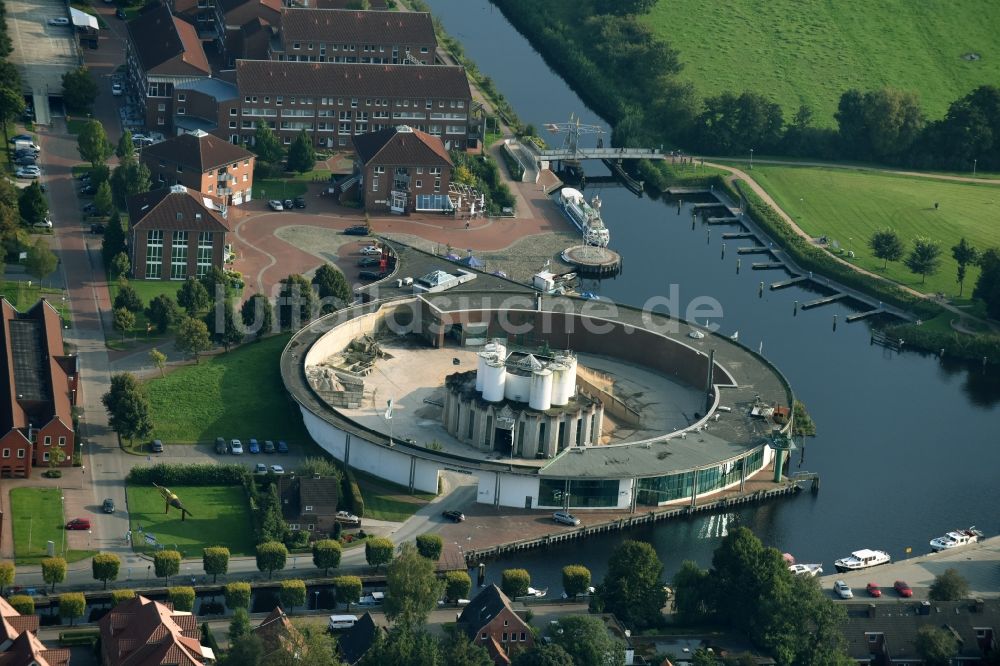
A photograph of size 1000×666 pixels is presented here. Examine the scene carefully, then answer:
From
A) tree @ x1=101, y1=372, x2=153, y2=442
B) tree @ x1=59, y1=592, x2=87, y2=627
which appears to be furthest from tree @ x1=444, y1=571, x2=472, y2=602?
tree @ x1=101, y1=372, x2=153, y2=442

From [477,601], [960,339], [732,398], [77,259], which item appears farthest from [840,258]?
[477,601]

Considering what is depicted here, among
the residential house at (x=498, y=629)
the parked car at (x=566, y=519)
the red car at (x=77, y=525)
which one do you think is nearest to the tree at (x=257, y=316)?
the red car at (x=77, y=525)

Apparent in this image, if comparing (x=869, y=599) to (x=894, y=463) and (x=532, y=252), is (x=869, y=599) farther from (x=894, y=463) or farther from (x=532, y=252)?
(x=532, y=252)

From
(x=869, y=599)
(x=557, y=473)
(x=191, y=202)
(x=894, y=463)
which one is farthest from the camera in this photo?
(x=191, y=202)

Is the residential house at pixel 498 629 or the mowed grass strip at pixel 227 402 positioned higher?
the mowed grass strip at pixel 227 402

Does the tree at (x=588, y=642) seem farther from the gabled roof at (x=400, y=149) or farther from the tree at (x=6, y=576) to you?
the gabled roof at (x=400, y=149)

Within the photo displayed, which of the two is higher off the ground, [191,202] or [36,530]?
[191,202]
